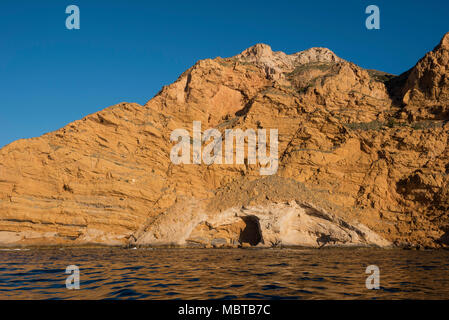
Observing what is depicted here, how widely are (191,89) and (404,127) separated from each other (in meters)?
29.9

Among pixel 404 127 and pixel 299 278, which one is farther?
pixel 404 127

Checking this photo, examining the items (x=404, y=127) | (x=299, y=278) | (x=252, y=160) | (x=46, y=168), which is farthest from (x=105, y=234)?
(x=404, y=127)

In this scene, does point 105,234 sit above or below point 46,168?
below

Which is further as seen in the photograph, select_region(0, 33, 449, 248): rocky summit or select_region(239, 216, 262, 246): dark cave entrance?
select_region(239, 216, 262, 246): dark cave entrance

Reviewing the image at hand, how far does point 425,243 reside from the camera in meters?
29.7

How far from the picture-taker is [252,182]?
35844mm

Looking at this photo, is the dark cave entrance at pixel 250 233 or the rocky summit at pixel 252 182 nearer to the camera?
the rocky summit at pixel 252 182

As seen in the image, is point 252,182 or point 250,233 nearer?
point 250,233

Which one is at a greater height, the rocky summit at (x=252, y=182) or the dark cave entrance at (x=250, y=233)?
the rocky summit at (x=252, y=182)

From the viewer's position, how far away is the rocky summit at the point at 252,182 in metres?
30.0

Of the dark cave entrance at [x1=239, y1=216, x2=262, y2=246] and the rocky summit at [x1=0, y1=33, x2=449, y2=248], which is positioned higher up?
the rocky summit at [x1=0, y1=33, x2=449, y2=248]

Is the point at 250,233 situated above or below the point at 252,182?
below

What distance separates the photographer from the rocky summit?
30047mm
